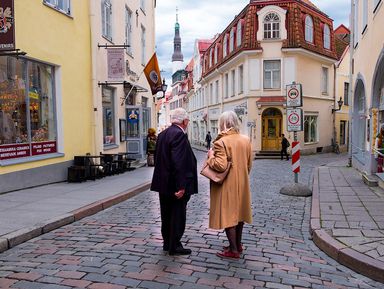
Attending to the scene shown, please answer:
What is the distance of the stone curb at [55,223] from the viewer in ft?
17.0

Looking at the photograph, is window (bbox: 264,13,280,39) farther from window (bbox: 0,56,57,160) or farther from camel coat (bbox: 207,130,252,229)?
camel coat (bbox: 207,130,252,229)

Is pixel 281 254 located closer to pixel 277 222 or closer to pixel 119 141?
pixel 277 222

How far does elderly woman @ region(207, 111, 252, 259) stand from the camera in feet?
15.1

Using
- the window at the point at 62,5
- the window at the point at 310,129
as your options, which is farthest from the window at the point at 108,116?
the window at the point at 310,129

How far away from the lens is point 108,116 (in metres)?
14.9

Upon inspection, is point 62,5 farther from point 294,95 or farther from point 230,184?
point 230,184

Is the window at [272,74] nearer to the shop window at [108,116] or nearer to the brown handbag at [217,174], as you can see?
the shop window at [108,116]

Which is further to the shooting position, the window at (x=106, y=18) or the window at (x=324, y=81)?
the window at (x=324, y=81)

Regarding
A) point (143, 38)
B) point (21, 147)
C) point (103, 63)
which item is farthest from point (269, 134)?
point (21, 147)

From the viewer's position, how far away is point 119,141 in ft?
51.5

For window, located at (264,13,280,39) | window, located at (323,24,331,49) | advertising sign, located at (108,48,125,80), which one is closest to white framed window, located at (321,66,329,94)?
window, located at (323,24,331,49)

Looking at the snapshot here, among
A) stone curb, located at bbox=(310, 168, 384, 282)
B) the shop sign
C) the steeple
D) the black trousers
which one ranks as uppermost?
the steeple

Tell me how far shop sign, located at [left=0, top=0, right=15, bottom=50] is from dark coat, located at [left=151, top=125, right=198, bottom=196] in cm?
463

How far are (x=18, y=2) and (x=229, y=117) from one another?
→ 258 inches
